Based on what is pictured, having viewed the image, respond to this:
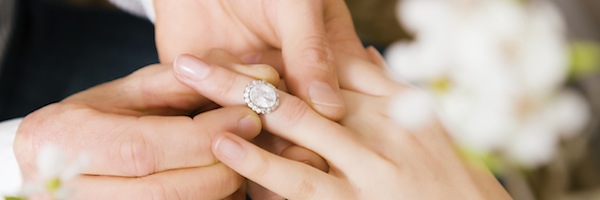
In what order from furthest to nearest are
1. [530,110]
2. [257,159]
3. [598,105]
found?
[598,105] → [257,159] → [530,110]

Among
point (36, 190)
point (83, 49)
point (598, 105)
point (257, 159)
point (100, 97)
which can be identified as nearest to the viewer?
point (36, 190)

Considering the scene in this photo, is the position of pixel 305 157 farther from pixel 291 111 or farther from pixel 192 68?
pixel 192 68

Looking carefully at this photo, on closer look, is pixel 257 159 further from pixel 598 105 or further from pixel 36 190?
pixel 598 105

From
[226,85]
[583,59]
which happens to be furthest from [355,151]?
[583,59]

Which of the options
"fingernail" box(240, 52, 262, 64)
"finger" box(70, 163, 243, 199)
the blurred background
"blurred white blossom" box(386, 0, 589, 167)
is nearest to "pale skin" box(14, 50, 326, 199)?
"finger" box(70, 163, 243, 199)

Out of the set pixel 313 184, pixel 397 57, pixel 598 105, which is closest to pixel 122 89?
pixel 313 184

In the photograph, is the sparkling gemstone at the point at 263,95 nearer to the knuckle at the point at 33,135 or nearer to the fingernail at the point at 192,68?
the fingernail at the point at 192,68
